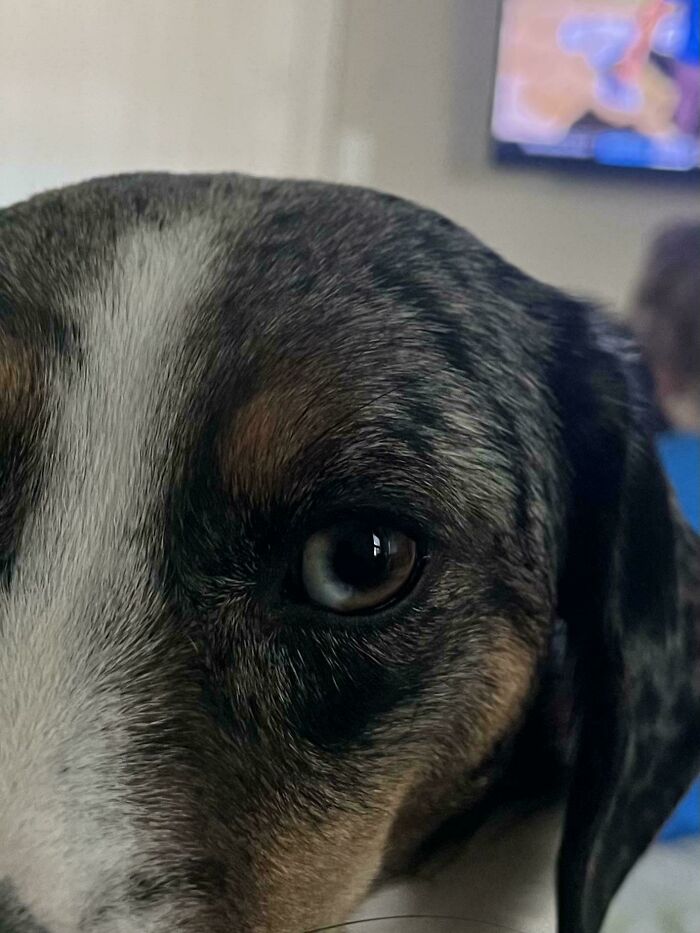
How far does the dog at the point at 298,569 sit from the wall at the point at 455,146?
63 millimetres

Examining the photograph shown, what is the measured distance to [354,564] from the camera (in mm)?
1021

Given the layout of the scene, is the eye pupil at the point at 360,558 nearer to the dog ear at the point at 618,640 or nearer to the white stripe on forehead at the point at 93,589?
the white stripe on forehead at the point at 93,589

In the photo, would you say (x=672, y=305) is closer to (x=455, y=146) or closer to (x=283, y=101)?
(x=455, y=146)

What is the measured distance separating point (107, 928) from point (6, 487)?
1.36 ft

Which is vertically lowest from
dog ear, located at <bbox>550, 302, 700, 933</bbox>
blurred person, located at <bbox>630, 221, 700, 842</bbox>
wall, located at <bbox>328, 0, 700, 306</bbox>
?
dog ear, located at <bbox>550, 302, 700, 933</bbox>

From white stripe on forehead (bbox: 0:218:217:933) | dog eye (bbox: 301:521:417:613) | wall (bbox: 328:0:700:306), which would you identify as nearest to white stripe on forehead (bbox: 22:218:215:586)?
white stripe on forehead (bbox: 0:218:217:933)

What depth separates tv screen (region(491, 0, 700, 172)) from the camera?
1.32 meters

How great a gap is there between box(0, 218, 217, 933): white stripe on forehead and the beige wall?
164mm

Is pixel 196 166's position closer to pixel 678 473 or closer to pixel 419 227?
pixel 419 227

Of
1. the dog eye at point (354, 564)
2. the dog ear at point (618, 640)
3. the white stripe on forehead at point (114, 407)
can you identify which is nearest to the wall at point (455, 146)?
the dog ear at point (618, 640)

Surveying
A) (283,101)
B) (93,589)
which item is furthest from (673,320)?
(93,589)

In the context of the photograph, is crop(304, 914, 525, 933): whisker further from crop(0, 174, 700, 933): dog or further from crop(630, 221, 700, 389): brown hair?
crop(630, 221, 700, 389): brown hair

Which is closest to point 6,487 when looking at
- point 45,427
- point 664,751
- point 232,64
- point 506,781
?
point 45,427

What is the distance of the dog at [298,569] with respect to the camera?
3.13 feet
